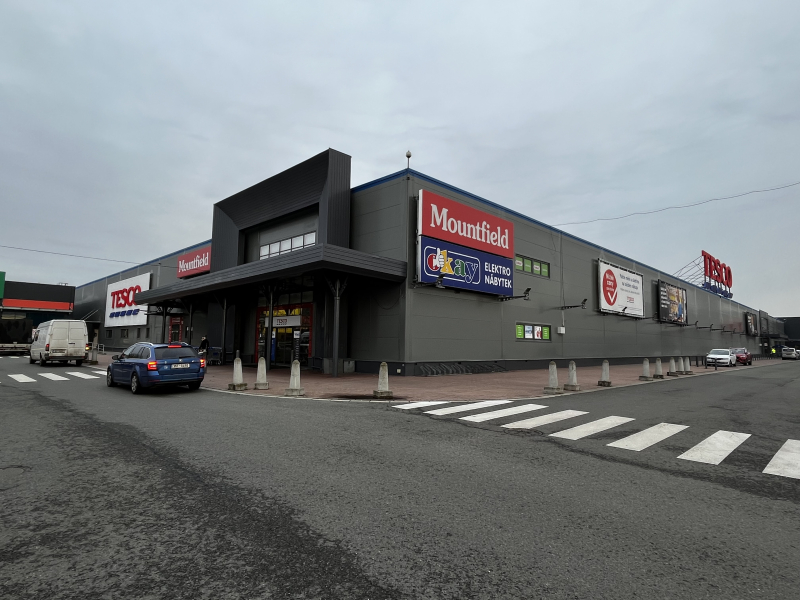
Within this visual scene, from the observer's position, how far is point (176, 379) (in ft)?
44.1

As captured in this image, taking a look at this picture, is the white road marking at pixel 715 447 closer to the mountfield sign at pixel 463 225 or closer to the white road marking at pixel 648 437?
the white road marking at pixel 648 437

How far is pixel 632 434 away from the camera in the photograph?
26.2ft

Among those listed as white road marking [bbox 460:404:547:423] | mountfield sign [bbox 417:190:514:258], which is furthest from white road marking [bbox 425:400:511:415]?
mountfield sign [bbox 417:190:514:258]

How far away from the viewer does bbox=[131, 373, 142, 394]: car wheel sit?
13.3m

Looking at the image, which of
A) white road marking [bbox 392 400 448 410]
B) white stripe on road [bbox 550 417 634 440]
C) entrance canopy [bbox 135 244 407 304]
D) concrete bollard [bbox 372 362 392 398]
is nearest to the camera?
white stripe on road [bbox 550 417 634 440]

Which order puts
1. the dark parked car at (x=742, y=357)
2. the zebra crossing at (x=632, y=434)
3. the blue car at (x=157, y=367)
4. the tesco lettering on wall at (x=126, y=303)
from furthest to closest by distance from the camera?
1. the tesco lettering on wall at (x=126, y=303)
2. the dark parked car at (x=742, y=357)
3. the blue car at (x=157, y=367)
4. the zebra crossing at (x=632, y=434)

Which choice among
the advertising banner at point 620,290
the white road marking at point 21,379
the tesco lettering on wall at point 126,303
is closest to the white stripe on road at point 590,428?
the white road marking at point 21,379

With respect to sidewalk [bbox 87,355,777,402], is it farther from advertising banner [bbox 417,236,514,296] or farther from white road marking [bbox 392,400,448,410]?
advertising banner [bbox 417,236,514,296]

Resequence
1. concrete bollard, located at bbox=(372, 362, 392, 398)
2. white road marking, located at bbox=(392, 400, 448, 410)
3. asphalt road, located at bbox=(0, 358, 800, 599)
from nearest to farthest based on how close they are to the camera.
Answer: asphalt road, located at bbox=(0, 358, 800, 599), white road marking, located at bbox=(392, 400, 448, 410), concrete bollard, located at bbox=(372, 362, 392, 398)

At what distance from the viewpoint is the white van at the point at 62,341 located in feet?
80.8

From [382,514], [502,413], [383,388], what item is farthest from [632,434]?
[383,388]

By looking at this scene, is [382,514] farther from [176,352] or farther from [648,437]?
[176,352]

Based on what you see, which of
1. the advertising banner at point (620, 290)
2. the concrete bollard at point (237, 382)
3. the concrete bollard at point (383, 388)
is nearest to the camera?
the concrete bollard at point (383, 388)

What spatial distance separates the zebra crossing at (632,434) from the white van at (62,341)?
22.6 metres
